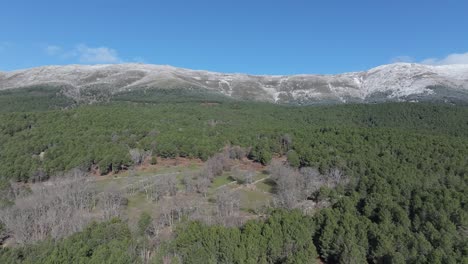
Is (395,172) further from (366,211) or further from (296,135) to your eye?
(296,135)

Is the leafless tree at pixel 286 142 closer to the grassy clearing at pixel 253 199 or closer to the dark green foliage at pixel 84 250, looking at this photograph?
the grassy clearing at pixel 253 199

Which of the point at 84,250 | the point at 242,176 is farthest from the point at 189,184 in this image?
the point at 84,250

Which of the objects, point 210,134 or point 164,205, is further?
point 210,134

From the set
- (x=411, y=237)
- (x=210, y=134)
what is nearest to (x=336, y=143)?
(x=210, y=134)

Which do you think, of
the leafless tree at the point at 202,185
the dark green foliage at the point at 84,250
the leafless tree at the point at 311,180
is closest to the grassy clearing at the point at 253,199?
the leafless tree at the point at 202,185

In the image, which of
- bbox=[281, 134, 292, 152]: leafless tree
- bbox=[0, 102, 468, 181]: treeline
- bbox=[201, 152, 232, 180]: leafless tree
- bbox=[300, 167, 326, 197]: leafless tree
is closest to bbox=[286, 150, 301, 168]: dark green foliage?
bbox=[0, 102, 468, 181]: treeline

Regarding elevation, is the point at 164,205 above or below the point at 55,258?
below

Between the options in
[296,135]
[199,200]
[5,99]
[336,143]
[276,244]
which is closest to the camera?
[276,244]
